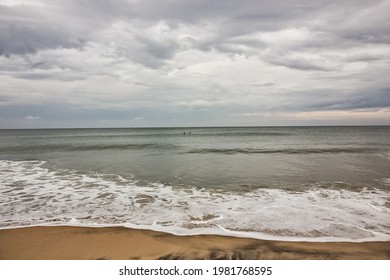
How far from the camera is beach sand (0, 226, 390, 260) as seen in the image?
15.1 feet

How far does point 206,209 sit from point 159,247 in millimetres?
2703

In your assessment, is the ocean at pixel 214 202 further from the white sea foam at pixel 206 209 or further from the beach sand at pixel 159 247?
the beach sand at pixel 159 247

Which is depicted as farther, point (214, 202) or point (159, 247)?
point (214, 202)

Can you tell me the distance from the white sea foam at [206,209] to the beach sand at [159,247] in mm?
394

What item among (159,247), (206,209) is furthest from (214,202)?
(159,247)

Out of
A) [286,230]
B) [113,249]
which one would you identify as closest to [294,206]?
[286,230]

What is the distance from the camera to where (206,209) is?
24.2 feet

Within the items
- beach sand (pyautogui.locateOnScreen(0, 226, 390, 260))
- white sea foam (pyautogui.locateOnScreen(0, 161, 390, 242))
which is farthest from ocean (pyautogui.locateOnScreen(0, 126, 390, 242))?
beach sand (pyautogui.locateOnScreen(0, 226, 390, 260))

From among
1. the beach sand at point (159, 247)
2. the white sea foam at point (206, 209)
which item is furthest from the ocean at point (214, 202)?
the beach sand at point (159, 247)

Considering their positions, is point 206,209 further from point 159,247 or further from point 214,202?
point 159,247

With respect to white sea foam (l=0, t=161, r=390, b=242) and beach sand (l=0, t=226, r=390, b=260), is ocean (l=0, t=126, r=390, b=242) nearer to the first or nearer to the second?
white sea foam (l=0, t=161, r=390, b=242)

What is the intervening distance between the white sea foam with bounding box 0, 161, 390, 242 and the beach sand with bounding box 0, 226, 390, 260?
1.29 ft

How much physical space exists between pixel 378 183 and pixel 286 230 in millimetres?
7697

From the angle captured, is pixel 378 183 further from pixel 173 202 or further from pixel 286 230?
pixel 173 202
